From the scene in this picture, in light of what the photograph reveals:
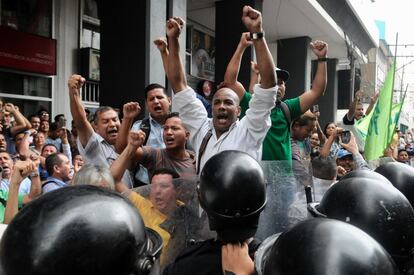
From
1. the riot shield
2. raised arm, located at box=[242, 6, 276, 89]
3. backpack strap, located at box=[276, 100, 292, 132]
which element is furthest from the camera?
backpack strap, located at box=[276, 100, 292, 132]

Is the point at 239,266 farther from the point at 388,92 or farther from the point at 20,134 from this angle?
the point at 20,134

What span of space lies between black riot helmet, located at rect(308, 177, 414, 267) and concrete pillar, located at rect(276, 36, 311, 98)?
14146mm

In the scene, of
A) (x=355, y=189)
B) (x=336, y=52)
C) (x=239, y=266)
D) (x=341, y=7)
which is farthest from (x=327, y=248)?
(x=336, y=52)

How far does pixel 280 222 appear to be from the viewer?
2.69 m

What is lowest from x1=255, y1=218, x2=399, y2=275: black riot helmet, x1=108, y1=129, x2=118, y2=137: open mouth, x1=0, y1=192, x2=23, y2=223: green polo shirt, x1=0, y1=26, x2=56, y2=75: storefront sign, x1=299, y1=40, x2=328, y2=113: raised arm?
x1=0, y1=192, x2=23, y2=223: green polo shirt

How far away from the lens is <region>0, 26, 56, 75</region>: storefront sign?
8.30m

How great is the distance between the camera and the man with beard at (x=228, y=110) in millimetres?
2854

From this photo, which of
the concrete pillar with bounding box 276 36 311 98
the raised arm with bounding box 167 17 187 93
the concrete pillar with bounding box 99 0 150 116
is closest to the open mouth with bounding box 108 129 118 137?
the raised arm with bounding box 167 17 187 93

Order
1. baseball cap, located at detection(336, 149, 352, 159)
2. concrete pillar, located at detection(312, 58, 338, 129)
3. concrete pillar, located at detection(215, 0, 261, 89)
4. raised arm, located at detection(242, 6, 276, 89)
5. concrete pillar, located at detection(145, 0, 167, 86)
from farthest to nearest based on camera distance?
concrete pillar, located at detection(312, 58, 338, 129), concrete pillar, located at detection(215, 0, 261, 89), concrete pillar, located at detection(145, 0, 167, 86), baseball cap, located at detection(336, 149, 352, 159), raised arm, located at detection(242, 6, 276, 89)

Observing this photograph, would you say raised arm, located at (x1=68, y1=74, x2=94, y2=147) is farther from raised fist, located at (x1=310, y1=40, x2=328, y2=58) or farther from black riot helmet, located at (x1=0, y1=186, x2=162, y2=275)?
black riot helmet, located at (x1=0, y1=186, x2=162, y2=275)

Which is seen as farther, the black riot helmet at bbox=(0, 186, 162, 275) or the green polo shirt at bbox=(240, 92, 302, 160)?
the green polo shirt at bbox=(240, 92, 302, 160)

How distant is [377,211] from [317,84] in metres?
2.02

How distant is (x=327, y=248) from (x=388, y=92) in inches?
164

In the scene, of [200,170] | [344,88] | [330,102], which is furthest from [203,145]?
[344,88]
